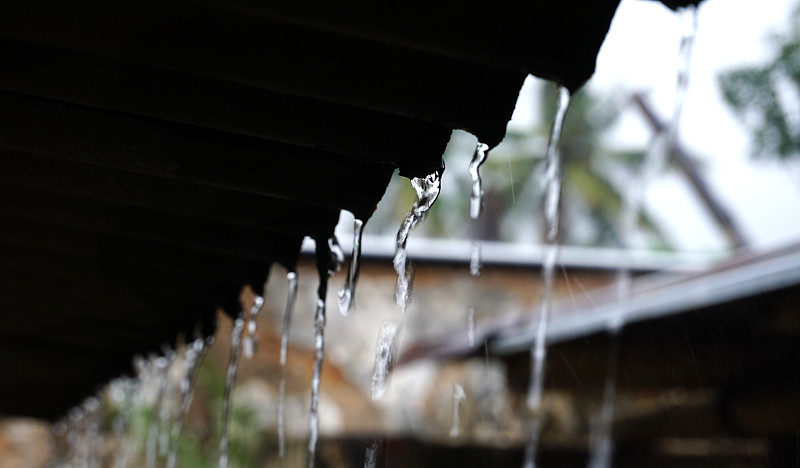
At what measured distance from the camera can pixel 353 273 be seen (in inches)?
74.3

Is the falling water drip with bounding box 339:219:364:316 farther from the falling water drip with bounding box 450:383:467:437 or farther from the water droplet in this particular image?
the falling water drip with bounding box 450:383:467:437

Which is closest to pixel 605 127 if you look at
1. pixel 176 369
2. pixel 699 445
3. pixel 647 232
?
pixel 647 232

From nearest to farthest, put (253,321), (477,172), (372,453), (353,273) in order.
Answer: (477,172) < (353,273) < (253,321) < (372,453)

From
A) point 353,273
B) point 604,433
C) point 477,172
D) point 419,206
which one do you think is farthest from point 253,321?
point 604,433

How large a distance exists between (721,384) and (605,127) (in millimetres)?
19047

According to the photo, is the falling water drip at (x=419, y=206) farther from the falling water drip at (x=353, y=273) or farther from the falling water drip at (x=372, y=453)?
the falling water drip at (x=372, y=453)

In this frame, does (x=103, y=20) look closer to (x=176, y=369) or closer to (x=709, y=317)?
(x=709, y=317)

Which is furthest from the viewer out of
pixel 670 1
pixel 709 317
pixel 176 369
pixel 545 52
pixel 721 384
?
pixel 176 369

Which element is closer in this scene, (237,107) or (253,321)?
(237,107)

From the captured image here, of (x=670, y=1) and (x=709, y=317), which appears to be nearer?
(x=670, y=1)

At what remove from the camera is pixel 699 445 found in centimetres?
570

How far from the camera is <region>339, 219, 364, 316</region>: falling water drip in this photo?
178cm

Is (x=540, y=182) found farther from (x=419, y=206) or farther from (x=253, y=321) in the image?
(x=419, y=206)

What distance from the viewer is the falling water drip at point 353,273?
178cm
